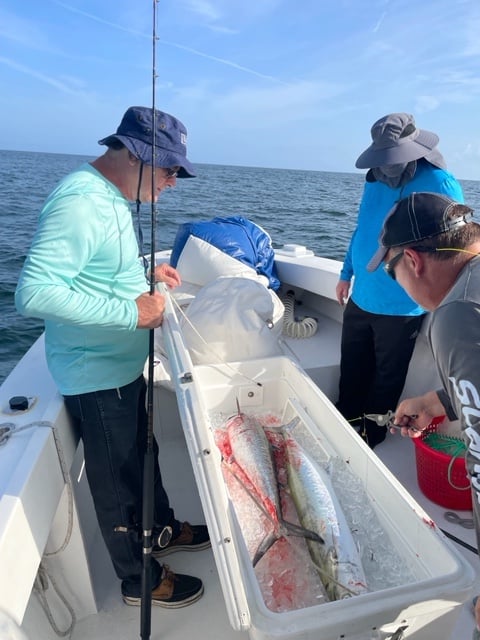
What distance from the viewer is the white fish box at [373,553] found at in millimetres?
1179

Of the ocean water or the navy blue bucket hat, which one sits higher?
the navy blue bucket hat

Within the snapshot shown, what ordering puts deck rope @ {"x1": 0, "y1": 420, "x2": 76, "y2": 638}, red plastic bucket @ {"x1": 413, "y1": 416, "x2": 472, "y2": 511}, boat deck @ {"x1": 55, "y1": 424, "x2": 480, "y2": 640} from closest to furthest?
deck rope @ {"x1": 0, "y1": 420, "x2": 76, "y2": 638}, boat deck @ {"x1": 55, "y1": 424, "x2": 480, "y2": 640}, red plastic bucket @ {"x1": 413, "y1": 416, "x2": 472, "y2": 511}

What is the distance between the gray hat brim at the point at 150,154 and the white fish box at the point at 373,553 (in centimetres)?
87

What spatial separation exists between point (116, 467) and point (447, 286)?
1462 millimetres

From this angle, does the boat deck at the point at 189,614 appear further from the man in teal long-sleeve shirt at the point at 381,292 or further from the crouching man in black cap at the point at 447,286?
the crouching man in black cap at the point at 447,286

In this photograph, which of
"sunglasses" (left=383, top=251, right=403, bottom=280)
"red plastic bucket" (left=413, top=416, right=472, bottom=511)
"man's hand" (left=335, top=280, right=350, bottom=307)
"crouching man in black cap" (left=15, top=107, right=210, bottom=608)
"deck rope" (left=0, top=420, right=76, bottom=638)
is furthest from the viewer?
"man's hand" (left=335, top=280, right=350, bottom=307)

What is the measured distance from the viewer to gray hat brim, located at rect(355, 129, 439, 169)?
2385mm

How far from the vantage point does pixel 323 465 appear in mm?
2148

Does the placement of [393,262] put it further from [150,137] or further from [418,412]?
[150,137]

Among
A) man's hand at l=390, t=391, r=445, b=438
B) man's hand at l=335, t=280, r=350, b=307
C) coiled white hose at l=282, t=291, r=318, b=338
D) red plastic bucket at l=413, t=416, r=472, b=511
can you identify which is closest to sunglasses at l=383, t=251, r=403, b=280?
man's hand at l=390, t=391, r=445, b=438

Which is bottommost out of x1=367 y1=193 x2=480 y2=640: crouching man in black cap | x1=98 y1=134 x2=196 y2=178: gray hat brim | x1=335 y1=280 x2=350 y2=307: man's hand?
x1=335 y1=280 x2=350 y2=307: man's hand

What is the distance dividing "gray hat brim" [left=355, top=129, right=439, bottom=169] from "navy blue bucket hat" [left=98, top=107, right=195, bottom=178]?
112 centimetres

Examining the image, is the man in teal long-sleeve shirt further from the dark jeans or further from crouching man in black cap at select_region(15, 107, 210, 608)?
the dark jeans

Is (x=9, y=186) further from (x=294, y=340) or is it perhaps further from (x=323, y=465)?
(x=323, y=465)
